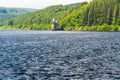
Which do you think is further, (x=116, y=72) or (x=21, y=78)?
(x=116, y=72)

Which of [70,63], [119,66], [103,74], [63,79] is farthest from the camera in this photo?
[70,63]

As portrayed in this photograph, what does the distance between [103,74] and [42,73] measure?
10.3 metres

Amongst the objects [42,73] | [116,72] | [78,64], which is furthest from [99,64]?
[42,73]

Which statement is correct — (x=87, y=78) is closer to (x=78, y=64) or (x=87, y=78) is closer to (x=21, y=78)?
(x=21, y=78)

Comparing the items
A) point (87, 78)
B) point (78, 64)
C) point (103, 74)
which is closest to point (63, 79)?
point (87, 78)

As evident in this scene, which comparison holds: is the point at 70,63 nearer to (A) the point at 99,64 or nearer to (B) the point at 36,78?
(A) the point at 99,64

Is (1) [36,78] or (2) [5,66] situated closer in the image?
(1) [36,78]

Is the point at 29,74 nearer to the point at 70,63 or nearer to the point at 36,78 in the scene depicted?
the point at 36,78

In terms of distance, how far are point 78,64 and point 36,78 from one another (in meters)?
16.8

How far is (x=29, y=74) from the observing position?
185 feet

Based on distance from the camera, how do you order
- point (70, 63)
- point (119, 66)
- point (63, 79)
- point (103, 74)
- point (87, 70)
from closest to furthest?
point (63, 79)
point (103, 74)
point (87, 70)
point (119, 66)
point (70, 63)

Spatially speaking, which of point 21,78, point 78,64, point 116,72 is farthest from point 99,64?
point 21,78

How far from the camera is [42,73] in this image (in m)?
57.6

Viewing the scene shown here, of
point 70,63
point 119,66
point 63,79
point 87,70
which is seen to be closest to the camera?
point 63,79
